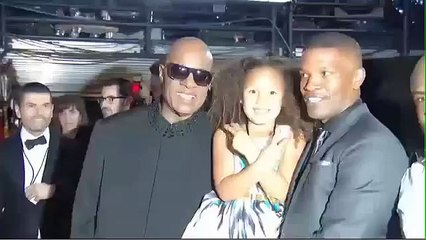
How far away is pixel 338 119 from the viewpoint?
1.01 m

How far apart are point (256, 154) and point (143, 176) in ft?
0.74

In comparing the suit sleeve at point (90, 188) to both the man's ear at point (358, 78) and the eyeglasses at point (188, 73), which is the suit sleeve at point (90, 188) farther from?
the man's ear at point (358, 78)

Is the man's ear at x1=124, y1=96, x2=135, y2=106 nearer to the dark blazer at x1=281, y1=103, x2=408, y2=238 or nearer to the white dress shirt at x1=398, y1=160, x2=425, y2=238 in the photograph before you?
the dark blazer at x1=281, y1=103, x2=408, y2=238

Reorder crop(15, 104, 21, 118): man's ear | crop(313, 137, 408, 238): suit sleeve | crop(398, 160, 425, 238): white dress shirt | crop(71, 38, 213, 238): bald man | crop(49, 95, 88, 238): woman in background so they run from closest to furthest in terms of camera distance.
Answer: crop(398, 160, 425, 238): white dress shirt, crop(313, 137, 408, 238): suit sleeve, crop(71, 38, 213, 238): bald man, crop(49, 95, 88, 238): woman in background, crop(15, 104, 21, 118): man's ear

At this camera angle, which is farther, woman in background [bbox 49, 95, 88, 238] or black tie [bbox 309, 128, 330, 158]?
woman in background [bbox 49, 95, 88, 238]

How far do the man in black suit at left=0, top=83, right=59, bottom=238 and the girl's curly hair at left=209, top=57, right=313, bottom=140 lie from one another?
535 mm

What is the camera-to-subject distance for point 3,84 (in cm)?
186

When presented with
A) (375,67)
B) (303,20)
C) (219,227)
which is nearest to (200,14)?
(303,20)

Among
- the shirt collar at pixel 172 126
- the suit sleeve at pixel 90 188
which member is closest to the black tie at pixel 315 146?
the shirt collar at pixel 172 126

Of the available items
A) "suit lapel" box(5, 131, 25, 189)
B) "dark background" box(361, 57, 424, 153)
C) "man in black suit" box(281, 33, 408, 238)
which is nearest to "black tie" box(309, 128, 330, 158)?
"man in black suit" box(281, 33, 408, 238)

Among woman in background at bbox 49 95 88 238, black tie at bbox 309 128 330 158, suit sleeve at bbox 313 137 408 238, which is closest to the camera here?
suit sleeve at bbox 313 137 408 238

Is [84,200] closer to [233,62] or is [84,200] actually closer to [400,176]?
A: [233,62]

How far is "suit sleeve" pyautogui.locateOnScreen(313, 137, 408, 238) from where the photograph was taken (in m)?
0.92

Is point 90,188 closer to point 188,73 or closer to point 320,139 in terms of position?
point 188,73
